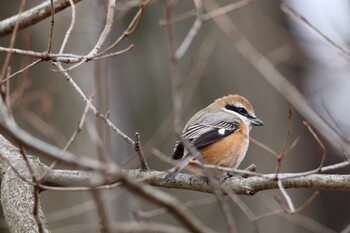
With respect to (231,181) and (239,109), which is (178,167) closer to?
(231,181)

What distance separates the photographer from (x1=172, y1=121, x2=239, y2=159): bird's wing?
170 inches

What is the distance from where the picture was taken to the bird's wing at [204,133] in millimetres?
4312

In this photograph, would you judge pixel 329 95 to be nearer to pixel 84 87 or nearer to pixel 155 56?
pixel 155 56

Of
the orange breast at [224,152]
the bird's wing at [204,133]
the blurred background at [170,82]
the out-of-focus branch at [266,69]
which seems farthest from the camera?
the blurred background at [170,82]

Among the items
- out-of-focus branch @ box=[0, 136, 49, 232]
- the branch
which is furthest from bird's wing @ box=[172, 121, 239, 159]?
out-of-focus branch @ box=[0, 136, 49, 232]

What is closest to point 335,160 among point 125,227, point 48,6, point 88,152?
point 88,152

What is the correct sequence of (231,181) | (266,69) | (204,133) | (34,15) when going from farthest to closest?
(266,69)
(204,133)
(34,15)
(231,181)

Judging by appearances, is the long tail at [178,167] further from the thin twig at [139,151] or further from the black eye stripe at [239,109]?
the black eye stripe at [239,109]

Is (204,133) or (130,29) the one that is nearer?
(130,29)

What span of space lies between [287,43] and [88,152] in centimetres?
250

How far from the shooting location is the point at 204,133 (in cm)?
443

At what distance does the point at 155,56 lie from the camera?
7359 mm

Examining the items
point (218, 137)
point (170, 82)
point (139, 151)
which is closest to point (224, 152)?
point (218, 137)

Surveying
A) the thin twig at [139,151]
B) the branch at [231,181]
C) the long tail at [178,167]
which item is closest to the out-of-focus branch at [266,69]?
the long tail at [178,167]
